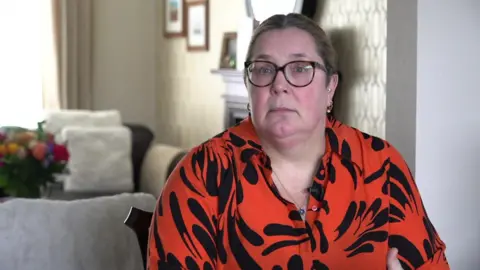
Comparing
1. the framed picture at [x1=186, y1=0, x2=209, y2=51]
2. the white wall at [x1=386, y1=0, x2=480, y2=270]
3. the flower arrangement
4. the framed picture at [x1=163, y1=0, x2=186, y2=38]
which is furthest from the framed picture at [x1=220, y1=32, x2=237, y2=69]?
the white wall at [x1=386, y1=0, x2=480, y2=270]

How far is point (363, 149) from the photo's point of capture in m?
1.64

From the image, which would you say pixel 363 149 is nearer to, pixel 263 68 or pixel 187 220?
pixel 263 68

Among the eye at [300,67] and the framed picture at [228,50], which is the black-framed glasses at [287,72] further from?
the framed picture at [228,50]

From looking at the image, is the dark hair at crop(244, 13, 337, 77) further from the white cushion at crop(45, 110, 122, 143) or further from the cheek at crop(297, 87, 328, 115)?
the white cushion at crop(45, 110, 122, 143)

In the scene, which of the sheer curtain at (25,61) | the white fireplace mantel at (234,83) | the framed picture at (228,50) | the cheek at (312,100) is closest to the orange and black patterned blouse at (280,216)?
the cheek at (312,100)

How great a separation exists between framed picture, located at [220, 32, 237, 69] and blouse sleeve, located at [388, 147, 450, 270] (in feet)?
9.08

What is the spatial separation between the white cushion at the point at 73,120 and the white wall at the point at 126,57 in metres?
0.81

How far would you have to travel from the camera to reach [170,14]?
17.7 ft

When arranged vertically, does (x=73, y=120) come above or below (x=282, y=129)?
below

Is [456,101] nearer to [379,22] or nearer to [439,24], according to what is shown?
[439,24]

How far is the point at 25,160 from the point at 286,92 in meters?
2.11

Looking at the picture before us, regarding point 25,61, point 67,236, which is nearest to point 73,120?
point 25,61

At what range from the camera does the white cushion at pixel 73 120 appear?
4.61m

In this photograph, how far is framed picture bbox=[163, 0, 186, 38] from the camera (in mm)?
5184
